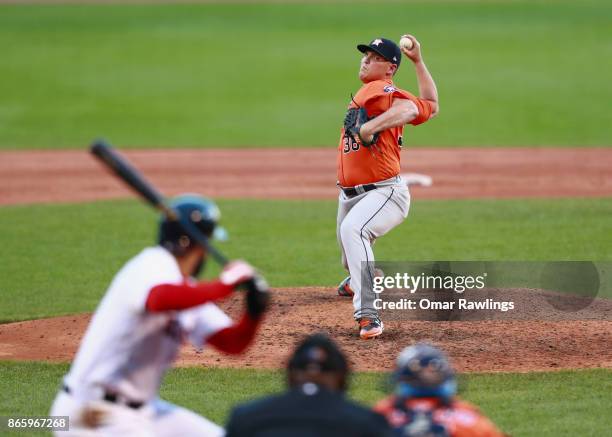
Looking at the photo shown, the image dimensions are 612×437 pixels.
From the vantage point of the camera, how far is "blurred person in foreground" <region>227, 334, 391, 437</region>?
4184mm

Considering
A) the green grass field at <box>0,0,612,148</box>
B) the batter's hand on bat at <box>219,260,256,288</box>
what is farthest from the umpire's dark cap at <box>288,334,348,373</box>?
the green grass field at <box>0,0,612,148</box>

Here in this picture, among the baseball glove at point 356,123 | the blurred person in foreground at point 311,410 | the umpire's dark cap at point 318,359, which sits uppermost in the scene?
the baseball glove at point 356,123

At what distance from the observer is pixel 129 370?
5.16 metres

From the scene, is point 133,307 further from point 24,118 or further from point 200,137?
point 24,118

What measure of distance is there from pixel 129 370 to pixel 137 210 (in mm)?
12821

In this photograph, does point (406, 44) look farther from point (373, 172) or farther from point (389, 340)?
point (389, 340)

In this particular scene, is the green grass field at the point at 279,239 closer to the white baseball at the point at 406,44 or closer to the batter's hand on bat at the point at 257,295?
the white baseball at the point at 406,44

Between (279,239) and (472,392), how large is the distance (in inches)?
290

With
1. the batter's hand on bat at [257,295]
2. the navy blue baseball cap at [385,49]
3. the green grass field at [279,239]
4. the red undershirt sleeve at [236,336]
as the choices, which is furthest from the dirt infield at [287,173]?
the batter's hand on bat at [257,295]

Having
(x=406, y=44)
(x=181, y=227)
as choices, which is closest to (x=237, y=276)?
(x=181, y=227)

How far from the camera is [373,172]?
962 centimetres

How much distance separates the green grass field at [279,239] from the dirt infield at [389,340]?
1.15 meters

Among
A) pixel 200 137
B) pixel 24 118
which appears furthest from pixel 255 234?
pixel 24 118

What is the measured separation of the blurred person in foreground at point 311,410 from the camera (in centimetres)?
418
